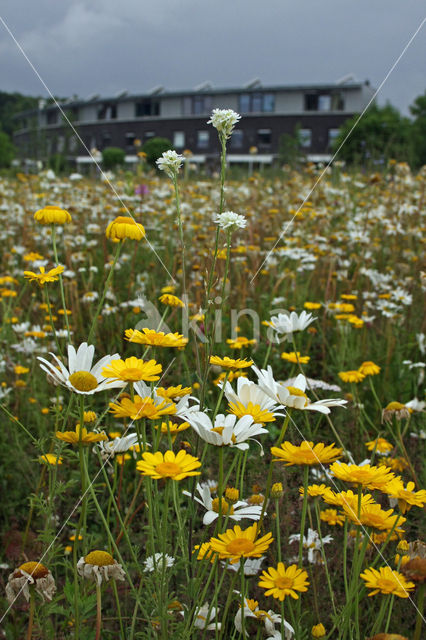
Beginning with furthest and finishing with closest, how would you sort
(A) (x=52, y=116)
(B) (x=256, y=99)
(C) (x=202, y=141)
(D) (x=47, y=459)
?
(C) (x=202, y=141) → (A) (x=52, y=116) → (B) (x=256, y=99) → (D) (x=47, y=459)

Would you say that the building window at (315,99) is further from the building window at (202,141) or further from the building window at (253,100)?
the building window at (202,141)

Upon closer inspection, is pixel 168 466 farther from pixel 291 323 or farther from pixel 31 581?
pixel 291 323

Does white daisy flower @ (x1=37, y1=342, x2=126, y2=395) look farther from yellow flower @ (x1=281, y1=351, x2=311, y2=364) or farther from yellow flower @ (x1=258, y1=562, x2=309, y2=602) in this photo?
yellow flower @ (x1=281, y1=351, x2=311, y2=364)

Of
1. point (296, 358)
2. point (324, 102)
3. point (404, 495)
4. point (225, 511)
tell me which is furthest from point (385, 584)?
point (324, 102)

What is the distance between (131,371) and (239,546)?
23 cm

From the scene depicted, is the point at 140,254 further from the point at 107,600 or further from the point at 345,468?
the point at 345,468

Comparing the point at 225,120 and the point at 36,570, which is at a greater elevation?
the point at 225,120

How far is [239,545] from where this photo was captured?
2.06 ft

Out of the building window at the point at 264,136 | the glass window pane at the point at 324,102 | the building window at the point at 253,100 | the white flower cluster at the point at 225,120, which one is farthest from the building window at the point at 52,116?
the white flower cluster at the point at 225,120

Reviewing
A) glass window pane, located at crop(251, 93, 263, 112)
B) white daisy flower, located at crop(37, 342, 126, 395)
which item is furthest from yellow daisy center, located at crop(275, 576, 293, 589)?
glass window pane, located at crop(251, 93, 263, 112)

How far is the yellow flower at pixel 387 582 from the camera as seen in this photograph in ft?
2.19

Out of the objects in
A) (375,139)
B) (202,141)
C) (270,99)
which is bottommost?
(375,139)

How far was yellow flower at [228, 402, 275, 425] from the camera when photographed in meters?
0.68

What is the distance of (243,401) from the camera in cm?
74
